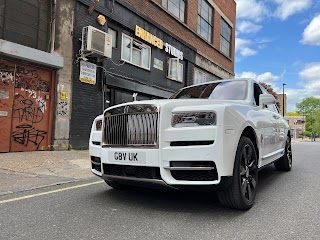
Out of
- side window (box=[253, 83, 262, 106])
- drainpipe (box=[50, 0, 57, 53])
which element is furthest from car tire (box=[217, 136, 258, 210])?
drainpipe (box=[50, 0, 57, 53])

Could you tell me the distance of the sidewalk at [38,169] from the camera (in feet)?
18.2

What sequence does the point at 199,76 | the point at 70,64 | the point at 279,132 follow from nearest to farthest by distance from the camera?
the point at 279,132, the point at 70,64, the point at 199,76

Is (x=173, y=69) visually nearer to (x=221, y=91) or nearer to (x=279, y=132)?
(x=279, y=132)

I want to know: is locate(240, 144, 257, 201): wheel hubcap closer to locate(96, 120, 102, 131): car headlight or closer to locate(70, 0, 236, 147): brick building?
locate(96, 120, 102, 131): car headlight

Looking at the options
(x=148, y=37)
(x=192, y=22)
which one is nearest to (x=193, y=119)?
(x=148, y=37)

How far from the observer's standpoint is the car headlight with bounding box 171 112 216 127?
3516 millimetres

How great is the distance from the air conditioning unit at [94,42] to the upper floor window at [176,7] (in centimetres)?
612

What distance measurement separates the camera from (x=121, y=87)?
12.8 m

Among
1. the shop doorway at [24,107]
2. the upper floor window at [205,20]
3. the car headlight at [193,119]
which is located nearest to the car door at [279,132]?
the car headlight at [193,119]

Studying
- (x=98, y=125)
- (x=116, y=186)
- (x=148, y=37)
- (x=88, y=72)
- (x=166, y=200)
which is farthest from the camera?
(x=148, y=37)

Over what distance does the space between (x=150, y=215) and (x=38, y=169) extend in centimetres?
425

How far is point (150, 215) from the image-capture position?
3650 millimetres

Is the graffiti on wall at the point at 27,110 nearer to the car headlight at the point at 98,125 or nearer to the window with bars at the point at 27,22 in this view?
the window with bars at the point at 27,22

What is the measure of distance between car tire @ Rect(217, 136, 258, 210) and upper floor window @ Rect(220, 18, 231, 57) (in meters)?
21.2
